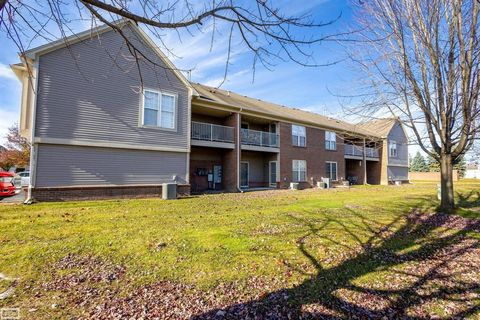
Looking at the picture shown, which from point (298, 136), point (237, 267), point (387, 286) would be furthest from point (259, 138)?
point (387, 286)

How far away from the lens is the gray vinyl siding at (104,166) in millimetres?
11102

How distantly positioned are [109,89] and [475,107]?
1463 centimetres

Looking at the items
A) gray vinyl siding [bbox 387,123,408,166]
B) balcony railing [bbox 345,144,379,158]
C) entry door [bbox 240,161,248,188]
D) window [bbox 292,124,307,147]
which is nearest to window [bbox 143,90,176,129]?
entry door [bbox 240,161,248,188]

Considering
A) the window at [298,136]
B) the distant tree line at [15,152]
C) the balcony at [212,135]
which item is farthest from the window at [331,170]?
the distant tree line at [15,152]

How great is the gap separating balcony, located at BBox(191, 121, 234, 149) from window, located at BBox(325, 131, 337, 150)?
12.0 metres

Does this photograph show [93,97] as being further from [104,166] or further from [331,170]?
[331,170]

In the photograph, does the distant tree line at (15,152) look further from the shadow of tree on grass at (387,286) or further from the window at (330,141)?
the shadow of tree on grass at (387,286)

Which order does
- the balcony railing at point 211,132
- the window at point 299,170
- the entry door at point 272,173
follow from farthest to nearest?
the window at point 299,170
the entry door at point 272,173
the balcony railing at point 211,132

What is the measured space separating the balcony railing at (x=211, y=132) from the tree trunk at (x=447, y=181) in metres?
11.9

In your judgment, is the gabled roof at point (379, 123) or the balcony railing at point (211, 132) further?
the balcony railing at point (211, 132)

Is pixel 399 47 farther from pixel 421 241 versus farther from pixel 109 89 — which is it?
pixel 109 89

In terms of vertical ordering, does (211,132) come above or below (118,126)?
above

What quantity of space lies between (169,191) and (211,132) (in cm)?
561

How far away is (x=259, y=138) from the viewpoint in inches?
805
